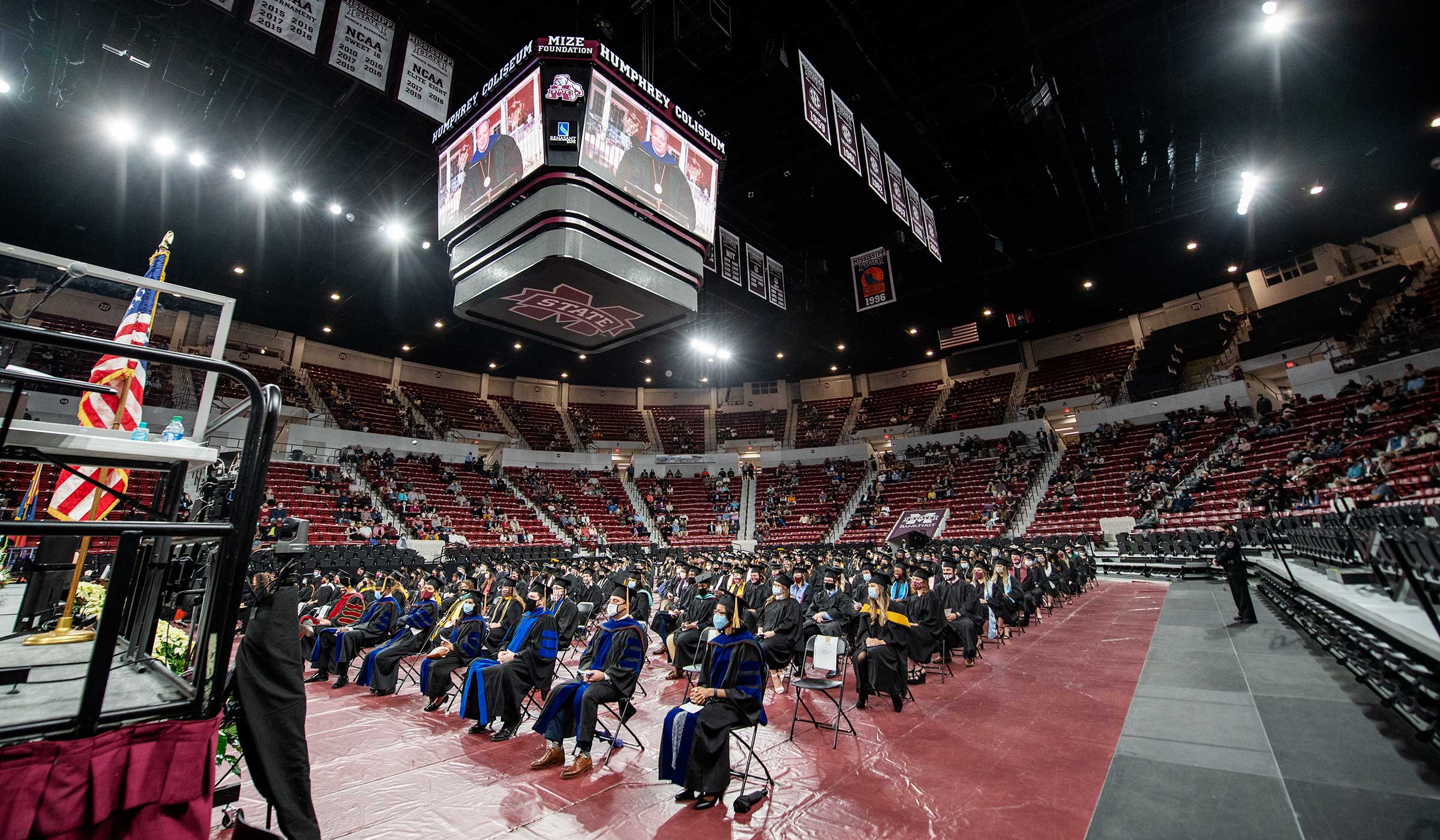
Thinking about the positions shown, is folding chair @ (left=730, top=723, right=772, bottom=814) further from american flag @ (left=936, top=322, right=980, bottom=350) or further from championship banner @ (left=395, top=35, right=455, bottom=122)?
american flag @ (left=936, top=322, right=980, bottom=350)

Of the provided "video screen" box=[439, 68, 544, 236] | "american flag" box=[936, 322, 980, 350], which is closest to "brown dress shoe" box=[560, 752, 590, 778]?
"video screen" box=[439, 68, 544, 236]

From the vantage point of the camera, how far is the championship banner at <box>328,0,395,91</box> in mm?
5895

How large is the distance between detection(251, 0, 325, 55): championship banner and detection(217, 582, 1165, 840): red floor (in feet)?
22.1

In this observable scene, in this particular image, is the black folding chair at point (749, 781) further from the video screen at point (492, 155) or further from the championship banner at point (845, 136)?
the championship banner at point (845, 136)

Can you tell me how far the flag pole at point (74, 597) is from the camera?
282cm

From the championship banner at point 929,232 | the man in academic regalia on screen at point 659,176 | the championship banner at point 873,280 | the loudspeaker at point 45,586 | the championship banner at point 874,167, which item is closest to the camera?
the loudspeaker at point 45,586

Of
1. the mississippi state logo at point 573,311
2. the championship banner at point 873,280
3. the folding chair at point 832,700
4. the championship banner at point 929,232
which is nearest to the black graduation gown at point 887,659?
the folding chair at point 832,700

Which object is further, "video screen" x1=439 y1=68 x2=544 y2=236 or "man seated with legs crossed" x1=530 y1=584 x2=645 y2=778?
"video screen" x1=439 y1=68 x2=544 y2=236

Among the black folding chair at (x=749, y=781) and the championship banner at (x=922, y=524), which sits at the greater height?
the championship banner at (x=922, y=524)

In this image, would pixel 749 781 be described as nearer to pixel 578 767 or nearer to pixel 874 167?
pixel 578 767

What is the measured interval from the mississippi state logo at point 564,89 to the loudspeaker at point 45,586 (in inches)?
197

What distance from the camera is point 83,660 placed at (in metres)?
2.22

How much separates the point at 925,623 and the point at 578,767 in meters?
4.84

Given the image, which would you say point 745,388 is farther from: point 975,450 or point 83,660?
point 83,660
